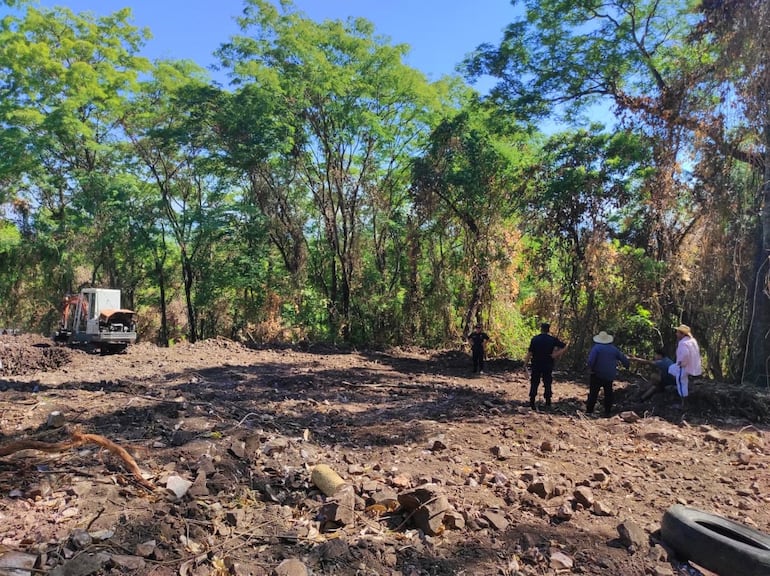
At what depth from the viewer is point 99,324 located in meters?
16.8

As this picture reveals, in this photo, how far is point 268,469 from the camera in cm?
470

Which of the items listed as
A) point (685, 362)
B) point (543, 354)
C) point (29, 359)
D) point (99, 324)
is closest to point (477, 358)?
point (543, 354)

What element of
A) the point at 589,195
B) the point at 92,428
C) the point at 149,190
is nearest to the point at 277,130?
the point at 149,190

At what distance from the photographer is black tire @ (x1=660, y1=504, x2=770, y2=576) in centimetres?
338

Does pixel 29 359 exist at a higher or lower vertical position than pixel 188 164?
lower

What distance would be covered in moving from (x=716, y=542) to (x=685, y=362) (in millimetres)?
5081

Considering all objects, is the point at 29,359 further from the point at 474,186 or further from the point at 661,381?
the point at 661,381

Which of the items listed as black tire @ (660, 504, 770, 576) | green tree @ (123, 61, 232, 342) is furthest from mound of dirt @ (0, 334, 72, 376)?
black tire @ (660, 504, 770, 576)

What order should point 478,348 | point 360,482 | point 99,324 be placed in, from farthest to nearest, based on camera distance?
point 99,324 < point 478,348 < point 360,482

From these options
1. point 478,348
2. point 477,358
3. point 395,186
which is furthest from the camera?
point 395,186

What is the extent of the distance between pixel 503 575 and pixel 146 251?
23657 mm

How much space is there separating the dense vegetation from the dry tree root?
10182mm

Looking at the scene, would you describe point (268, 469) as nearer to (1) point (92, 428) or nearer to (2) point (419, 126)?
(1) point (92, 428)

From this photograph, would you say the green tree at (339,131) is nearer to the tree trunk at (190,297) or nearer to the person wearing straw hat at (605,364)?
the tree trunk at (190,297)
